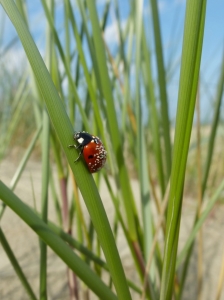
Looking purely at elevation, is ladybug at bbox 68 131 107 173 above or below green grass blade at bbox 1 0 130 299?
below

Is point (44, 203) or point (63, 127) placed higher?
point (63, 127)

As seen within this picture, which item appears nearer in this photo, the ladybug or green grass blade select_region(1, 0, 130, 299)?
green grass blade select_region(1, 0, 130, 299)

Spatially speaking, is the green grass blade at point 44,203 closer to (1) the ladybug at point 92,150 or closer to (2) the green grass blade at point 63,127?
(1) the ladybug at point 92,150

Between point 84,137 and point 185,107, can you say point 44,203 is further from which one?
point 185,107

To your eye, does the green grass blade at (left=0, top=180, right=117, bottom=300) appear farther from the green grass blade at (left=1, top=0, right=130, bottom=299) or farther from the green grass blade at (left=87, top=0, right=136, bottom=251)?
the green grass blade at (left=87, top=0, right=136, bottom=251)

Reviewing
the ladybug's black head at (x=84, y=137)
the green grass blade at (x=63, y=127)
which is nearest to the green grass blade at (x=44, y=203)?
the ladybug's black head at (x=84, y=137)

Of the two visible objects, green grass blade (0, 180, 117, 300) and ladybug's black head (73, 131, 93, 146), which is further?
ladybug's black head (73, 131, 93, 146)

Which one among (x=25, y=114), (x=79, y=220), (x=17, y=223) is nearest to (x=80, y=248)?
(x=79, y=220)

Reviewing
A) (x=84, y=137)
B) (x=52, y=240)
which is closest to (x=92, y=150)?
(x=84, y=137)

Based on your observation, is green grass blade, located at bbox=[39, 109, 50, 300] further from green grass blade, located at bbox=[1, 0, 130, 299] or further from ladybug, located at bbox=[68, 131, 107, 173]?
green grass blade, located at bbox=[1, 0, 130, 299]

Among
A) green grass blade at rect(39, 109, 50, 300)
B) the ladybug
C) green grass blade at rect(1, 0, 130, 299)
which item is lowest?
green grass blade at rect(39, 109, 50, 300)

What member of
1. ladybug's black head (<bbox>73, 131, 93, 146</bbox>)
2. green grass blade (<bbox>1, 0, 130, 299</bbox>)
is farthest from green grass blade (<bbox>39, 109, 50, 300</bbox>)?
green grass blade (<bbox>1, 0, 130, 299</bbox>)

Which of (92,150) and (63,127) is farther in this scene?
(92,150)
